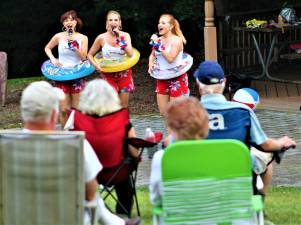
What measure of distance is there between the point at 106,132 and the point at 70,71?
415cm

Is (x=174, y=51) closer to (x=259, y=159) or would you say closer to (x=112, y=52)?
(x=112, y=52)

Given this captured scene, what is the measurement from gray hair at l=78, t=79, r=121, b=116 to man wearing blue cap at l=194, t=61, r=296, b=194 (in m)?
0.63

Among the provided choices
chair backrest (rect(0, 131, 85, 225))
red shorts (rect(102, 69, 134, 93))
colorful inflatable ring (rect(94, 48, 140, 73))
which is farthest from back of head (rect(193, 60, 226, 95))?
red shorts (rect(102, 69, 134, 93))

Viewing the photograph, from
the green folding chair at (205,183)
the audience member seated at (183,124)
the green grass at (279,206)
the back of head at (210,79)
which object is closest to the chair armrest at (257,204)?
the green folding chair at (205,183)

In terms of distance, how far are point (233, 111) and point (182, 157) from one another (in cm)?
98

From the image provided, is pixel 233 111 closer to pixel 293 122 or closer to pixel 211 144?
pixel 211 144

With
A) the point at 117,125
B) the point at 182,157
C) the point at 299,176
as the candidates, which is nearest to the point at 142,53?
the point at 299,176

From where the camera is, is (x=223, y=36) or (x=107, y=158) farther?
(x=223, y=36)

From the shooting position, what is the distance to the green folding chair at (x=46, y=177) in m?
4.69

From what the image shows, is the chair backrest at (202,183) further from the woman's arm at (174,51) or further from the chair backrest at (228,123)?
the woman's arm at (174,51)

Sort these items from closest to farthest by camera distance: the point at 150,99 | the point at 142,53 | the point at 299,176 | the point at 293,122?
the point at 299,176 < the point at 293,122 < the point at 150,99 < the point at 142,53

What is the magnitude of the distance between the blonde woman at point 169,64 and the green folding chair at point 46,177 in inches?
194

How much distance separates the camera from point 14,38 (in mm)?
17844

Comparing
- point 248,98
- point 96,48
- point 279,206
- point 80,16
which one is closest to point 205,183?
point 248,98
